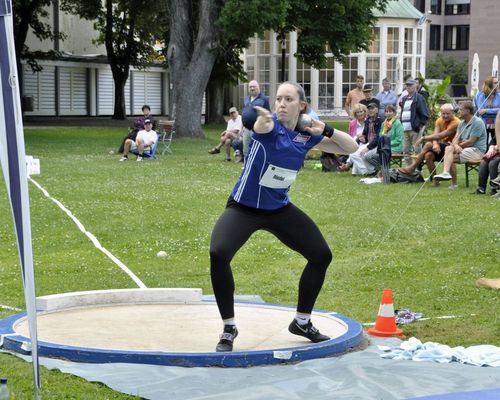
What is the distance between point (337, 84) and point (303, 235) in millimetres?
52137

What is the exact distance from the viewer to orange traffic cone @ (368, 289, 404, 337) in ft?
26.5

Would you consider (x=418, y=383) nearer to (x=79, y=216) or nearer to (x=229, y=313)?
(x=229, y=313)

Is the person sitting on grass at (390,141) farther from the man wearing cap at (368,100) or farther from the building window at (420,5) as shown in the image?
the building window at (420,5)

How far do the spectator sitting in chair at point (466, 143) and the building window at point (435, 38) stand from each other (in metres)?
78.0

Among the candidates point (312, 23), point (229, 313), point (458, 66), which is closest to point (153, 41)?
point (312, 23)

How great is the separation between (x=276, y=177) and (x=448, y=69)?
78.7m

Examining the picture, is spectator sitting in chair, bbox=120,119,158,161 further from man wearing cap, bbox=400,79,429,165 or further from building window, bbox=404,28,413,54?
building window, bbox=404,28,413,54

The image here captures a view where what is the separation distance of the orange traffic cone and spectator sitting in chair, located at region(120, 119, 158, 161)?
18.2 m

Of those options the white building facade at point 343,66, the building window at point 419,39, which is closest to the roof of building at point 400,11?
the white building facade at point 343,66

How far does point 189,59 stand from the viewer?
35906mm

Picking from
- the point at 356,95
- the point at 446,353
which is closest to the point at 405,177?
the point at 356,95

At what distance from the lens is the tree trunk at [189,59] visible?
3491cm

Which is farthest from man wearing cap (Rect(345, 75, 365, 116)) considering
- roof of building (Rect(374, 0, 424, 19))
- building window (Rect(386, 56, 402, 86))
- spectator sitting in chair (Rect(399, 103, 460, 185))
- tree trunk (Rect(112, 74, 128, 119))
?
building window (Rect(386, 56, 402, 86))

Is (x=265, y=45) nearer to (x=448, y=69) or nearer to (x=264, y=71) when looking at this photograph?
(x=264, y=71)
